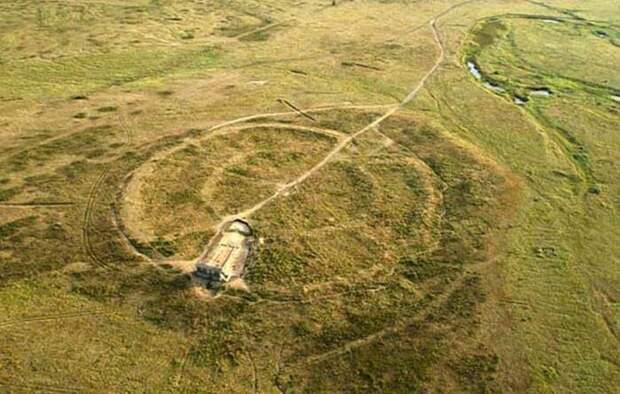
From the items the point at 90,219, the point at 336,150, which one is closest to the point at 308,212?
the point at 336,150

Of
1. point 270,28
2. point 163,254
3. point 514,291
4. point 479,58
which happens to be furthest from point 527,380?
point 270,28

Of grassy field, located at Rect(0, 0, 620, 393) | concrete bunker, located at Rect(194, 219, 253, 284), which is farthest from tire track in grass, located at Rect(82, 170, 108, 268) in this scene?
concrete bunker, located at Rect(194, 219, 253, 284)

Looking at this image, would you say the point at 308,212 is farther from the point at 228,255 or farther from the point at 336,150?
the point at 336,150

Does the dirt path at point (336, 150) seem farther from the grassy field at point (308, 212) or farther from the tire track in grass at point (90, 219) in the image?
the tire track in grass at point (90, 219)

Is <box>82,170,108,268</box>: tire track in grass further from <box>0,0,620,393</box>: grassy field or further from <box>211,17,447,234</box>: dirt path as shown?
<box>211,17,447,234</box>: dirt path

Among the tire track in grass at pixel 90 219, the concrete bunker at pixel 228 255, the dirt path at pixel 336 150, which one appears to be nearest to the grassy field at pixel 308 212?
the tire track in grass at pixel 90 219

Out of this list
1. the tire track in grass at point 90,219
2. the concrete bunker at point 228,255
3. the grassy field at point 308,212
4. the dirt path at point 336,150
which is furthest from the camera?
the dirt path at point 336,150
